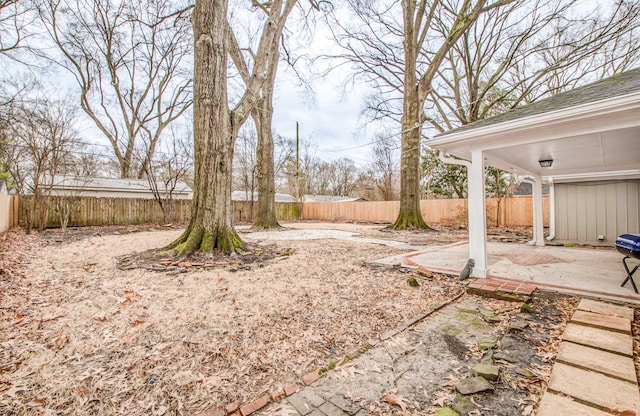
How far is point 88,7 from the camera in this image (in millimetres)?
12039

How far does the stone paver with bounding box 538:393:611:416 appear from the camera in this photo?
123 cm

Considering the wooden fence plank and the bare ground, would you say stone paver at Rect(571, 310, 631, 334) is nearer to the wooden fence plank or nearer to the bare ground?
the bare ground

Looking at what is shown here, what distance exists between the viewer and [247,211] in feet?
54.2

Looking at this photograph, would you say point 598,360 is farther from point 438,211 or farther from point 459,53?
point 459,53

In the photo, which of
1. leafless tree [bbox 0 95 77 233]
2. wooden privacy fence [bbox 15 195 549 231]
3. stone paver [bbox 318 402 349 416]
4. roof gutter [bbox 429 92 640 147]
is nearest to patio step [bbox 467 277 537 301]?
roof gutter [bbox 429 92 640 147]

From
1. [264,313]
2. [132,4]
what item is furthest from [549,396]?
[132,4]

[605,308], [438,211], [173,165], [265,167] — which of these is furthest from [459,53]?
[173,165]

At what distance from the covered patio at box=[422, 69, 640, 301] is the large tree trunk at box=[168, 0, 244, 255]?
11.3 feet

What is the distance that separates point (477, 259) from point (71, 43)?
64.1 feet

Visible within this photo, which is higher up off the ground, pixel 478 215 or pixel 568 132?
pixel 568 132

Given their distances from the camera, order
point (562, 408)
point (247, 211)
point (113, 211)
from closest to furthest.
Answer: point (562, 408) → point (113, 211) → point (247, 211)

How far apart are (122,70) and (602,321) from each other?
2085 centimetres

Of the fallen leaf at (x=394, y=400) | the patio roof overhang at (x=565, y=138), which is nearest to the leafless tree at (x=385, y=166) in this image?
the patio roof overhang at (x=565, y=138)

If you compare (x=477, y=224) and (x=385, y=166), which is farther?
(x=385, y=166)
